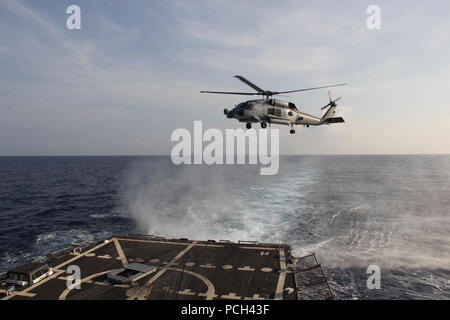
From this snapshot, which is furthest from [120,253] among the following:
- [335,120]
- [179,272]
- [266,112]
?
[335,120]

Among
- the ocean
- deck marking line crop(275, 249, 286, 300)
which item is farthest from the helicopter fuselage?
the ocean

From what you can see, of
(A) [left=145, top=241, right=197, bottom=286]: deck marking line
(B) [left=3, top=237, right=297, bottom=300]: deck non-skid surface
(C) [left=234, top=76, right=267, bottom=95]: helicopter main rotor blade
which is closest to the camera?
(C) [left=234, top=76, right=267, bottom=95]: helicopter main rotor blade

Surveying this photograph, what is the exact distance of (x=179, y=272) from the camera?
3075 centimetres

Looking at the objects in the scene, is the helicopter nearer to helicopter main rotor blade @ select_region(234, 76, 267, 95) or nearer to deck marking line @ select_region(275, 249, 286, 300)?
helicopter main rotor blade @ select_region(234, 76, 267, 95)

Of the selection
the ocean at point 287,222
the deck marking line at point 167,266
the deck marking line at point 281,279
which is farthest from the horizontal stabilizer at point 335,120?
the deck marking line at point 167,266

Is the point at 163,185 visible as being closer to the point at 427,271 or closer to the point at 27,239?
the point at 27,239

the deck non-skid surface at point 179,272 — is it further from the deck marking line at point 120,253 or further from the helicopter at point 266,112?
the helicopter at point 266,112

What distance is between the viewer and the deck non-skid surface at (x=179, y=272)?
1020 inches

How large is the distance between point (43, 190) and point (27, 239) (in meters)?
57.9

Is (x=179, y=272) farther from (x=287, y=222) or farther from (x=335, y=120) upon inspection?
(x=287, y=222)

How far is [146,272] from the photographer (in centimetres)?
2947

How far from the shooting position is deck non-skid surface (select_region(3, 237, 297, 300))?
25906mm

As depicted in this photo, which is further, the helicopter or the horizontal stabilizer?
the horizontal stabilizer
